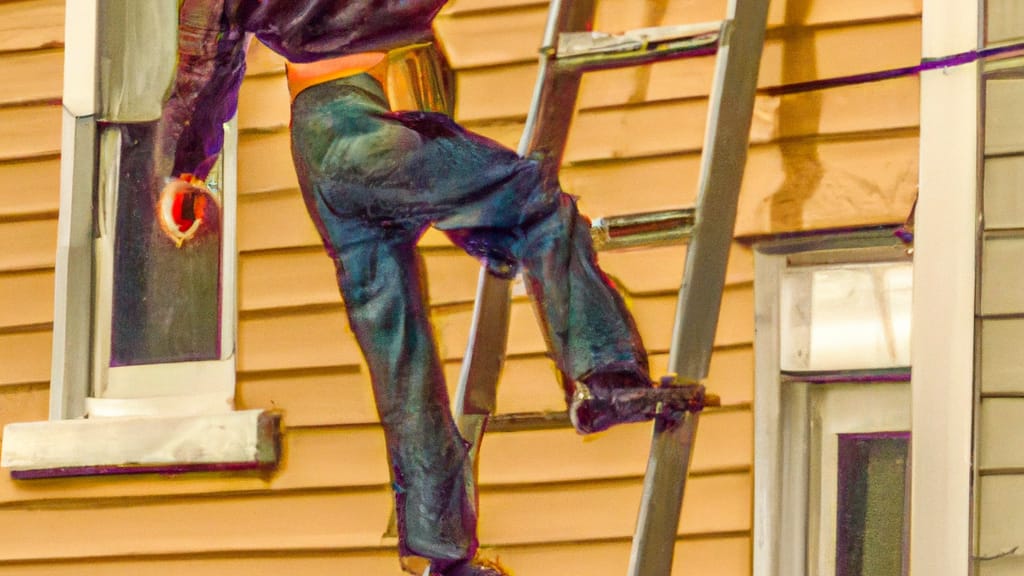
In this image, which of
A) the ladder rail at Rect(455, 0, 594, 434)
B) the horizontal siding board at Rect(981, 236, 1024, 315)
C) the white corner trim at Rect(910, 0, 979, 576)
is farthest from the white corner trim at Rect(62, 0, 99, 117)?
the horizontal siding board at Rect(981, 236, 1024, 315)

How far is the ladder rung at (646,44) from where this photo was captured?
6.52 feet

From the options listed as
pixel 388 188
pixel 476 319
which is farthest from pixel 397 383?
pixel 388 188

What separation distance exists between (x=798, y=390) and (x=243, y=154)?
0.97 meters

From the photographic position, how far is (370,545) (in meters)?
2.38

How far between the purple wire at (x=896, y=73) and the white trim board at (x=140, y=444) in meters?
0.94

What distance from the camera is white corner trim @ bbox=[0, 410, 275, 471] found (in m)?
2.43

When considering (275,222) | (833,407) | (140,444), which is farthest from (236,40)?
(833,407)

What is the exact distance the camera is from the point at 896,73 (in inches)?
85.9

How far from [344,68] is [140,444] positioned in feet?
2.37

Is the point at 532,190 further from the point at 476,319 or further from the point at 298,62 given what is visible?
the point at 298,62

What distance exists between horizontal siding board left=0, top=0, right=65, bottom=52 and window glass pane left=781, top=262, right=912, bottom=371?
4.34 ft

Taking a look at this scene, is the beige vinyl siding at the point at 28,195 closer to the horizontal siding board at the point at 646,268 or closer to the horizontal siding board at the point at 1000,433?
the horizontal siding board at the point at 646,268

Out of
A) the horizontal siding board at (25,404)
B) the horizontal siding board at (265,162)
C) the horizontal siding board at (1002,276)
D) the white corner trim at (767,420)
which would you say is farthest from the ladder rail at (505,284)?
the horizontal siding board at (25,404)

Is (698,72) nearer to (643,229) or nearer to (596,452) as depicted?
(643,229)
